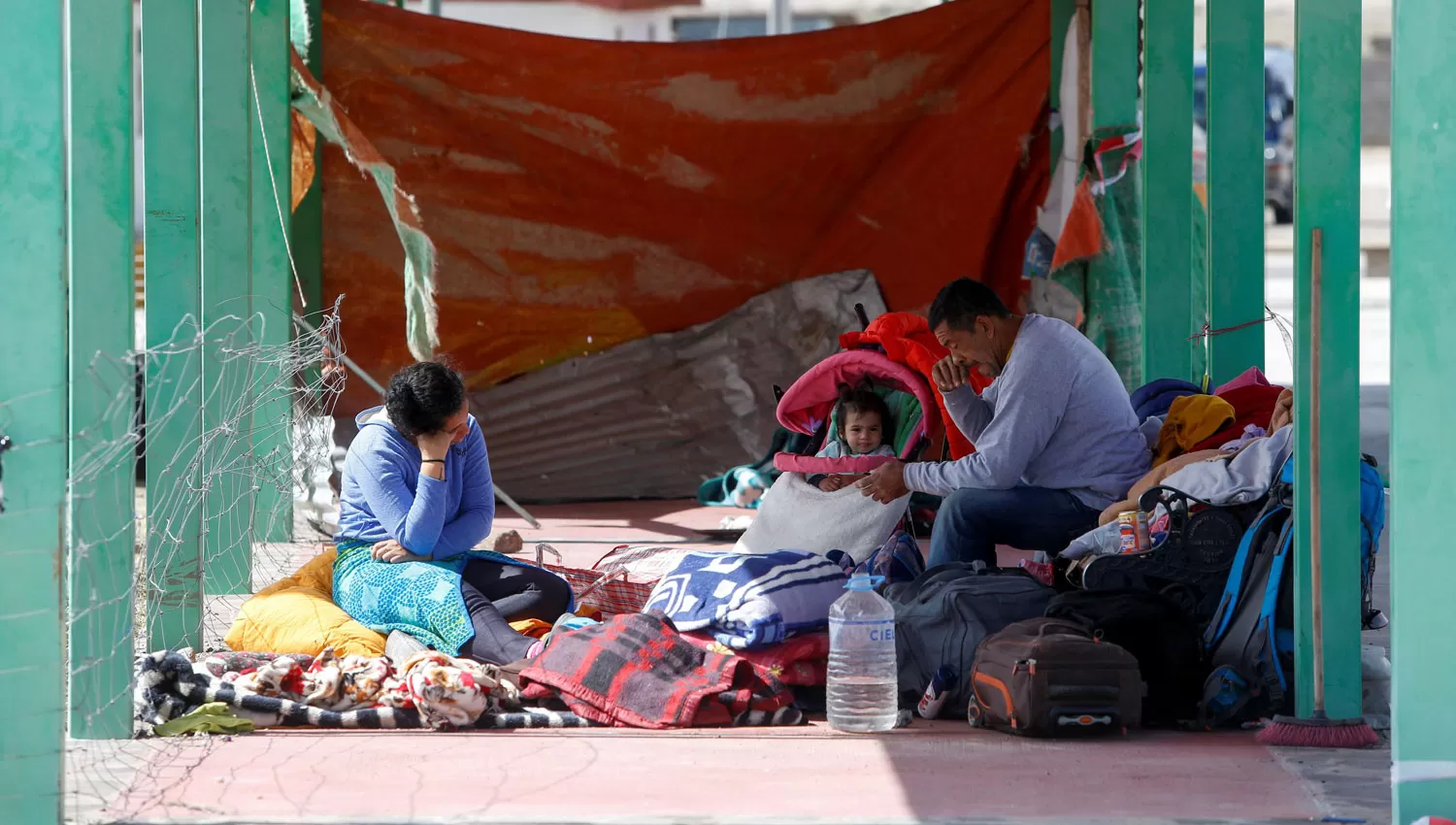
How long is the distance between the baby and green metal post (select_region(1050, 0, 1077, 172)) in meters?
3.05

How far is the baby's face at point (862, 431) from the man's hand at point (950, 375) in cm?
53

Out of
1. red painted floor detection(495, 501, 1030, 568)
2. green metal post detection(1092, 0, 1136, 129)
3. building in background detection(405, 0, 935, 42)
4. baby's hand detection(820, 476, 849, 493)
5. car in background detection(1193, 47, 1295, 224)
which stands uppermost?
building in background detection(405, 0, 935, 42)

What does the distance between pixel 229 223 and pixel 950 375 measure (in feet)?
9.78

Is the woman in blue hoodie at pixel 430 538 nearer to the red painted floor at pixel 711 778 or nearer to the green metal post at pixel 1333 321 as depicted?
the red painted floor at pixel 711 778

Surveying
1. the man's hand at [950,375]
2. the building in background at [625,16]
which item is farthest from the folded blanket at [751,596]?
the building in background at [625,16]

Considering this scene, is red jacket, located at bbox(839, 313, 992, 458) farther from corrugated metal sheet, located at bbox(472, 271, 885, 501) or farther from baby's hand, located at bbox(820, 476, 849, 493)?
corrugated metal sheet, located at bbox(472, 271, 885, 501)

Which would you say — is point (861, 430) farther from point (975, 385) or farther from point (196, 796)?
point (196, 796)

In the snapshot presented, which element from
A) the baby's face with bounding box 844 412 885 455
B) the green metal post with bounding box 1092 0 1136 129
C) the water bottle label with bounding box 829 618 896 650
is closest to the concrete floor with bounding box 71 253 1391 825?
the water bottle label with bounding box 829 618 896 650

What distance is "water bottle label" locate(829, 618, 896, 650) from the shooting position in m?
4.19

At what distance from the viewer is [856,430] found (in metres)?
5.93

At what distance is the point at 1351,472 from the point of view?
3990mm

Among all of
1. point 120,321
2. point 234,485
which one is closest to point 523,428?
point 234,485

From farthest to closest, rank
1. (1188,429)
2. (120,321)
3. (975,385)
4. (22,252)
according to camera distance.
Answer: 1. (975,385)
2. (1188,429)
3. (120,321)
4. (22,252)

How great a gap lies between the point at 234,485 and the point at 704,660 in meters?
2.64
